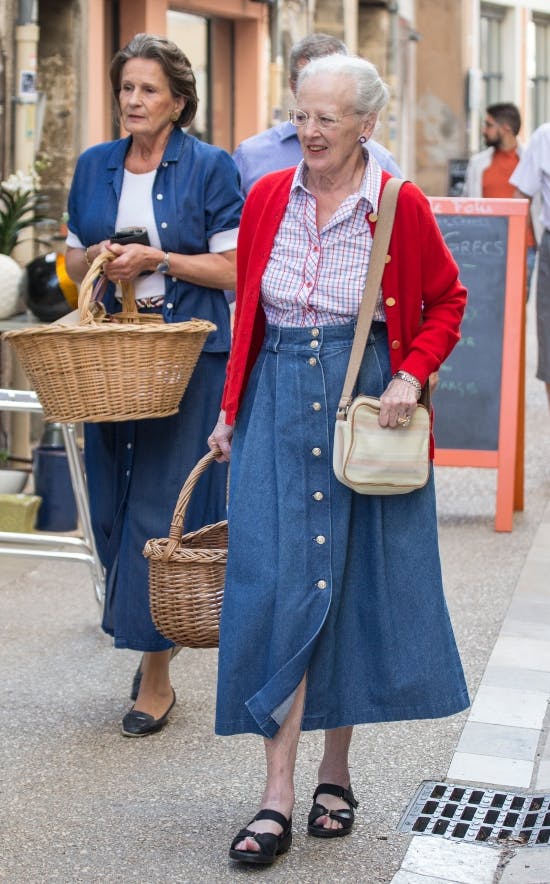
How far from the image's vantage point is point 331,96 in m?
3.64

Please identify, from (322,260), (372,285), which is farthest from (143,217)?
(372,285)

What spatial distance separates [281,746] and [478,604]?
8.33ft

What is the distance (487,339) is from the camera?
771cm

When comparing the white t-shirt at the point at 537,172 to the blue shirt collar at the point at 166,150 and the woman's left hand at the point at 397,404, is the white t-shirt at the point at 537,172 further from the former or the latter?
the woman's left hand at the point at 397,404

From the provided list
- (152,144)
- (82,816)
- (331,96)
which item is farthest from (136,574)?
(331,96)

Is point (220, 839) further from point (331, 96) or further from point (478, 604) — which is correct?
point (478, 604)

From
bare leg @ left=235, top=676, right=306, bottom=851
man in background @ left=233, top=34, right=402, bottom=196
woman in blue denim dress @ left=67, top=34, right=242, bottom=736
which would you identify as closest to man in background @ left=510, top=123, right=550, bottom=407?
man in background @ left=233, top=34, right=402, bottom=196

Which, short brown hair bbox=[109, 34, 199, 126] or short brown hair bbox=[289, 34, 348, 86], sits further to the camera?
short brown hair bbox=[289, 34, 348, 86]

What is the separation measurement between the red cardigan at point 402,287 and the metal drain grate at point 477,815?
1081mm

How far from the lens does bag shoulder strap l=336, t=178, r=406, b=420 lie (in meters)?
3.66

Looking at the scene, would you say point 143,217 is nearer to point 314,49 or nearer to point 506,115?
point 314,49

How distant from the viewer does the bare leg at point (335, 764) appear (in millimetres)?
3928

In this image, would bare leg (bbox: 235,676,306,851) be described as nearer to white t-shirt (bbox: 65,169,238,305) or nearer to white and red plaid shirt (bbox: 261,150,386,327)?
white and red plaid shirt (bbox: 261,150,386,327)

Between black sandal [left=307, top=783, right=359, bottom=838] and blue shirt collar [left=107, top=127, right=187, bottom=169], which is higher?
blue shirt collar [left=107, top=127, right=187, bottom=169]
